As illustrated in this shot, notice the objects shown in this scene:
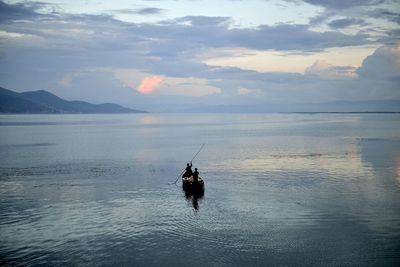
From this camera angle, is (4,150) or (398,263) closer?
(398,263)

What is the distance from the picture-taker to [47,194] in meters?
39.8

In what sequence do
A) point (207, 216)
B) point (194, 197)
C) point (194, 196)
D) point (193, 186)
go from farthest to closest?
point (193, 186)
point (194, 196)
point (194, 197)
point (207, 216)

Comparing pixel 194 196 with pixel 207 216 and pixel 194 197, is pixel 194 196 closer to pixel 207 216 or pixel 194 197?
pixel 194 197

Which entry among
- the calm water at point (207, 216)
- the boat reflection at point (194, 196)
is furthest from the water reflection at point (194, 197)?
the calm water at point (207, 216)

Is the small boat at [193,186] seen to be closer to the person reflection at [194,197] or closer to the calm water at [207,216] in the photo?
the person reflection at [194,197]

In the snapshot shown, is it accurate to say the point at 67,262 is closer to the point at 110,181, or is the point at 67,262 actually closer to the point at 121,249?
the point at 121,249

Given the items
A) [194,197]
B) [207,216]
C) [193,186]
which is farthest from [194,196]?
[207,216]

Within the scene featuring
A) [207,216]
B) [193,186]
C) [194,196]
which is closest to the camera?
[207,216]

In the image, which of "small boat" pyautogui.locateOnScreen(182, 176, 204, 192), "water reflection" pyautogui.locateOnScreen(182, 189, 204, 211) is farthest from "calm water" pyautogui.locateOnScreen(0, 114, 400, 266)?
"small boat" pyautogui.locateOnScreen(182, 176, 204, 192)

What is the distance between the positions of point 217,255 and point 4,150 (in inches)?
2969

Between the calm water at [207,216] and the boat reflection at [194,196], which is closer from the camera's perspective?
the calm water at [207,216]

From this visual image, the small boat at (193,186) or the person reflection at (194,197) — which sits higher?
the small boat at (193,186)

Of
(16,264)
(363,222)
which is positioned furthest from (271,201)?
(16,264)

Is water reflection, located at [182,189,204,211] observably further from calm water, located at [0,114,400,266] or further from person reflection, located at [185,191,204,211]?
calm water, located at [0,114,400,266]
